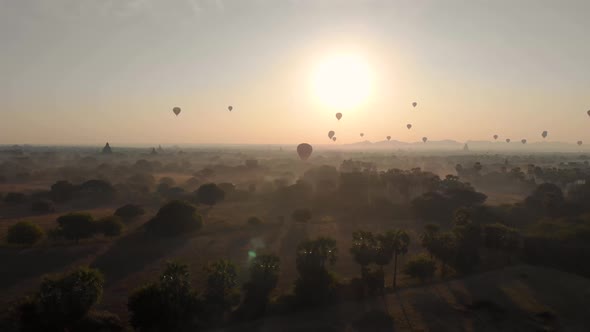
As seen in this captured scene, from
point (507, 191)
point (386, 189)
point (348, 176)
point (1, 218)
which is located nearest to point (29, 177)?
point (1, 218)

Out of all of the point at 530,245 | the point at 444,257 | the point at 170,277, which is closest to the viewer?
the point at 170,277

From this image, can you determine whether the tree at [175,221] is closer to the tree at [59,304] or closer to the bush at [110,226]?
the bush at [110,226]

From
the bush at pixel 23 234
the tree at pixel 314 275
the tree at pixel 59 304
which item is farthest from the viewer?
the bush at pixel 23 234

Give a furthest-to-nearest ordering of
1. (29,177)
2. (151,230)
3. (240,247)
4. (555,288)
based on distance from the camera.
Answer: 1. (29,177)
2. (151,230)
3. (240,247)
4. (555,288)

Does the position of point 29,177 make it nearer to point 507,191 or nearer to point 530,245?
point 530,245

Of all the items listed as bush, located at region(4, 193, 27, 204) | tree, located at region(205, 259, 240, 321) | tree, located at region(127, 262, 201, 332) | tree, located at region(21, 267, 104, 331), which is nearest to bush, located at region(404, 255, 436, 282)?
tree, located at region(205, 259, 240, 321)

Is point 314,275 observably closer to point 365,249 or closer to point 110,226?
point 365,249

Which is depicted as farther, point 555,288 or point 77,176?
point 77,176

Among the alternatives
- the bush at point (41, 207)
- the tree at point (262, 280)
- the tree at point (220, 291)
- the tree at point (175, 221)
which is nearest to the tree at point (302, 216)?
the tree at point (175, 221)
